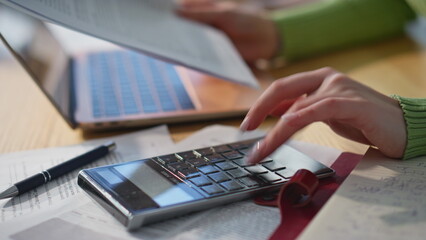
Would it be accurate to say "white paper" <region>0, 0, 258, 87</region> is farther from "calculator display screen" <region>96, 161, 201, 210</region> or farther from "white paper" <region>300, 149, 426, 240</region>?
"white paper" <region>300, 149, 426, 240</region>

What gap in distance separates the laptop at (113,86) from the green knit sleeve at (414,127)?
0.86ft

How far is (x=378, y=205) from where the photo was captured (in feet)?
1.49

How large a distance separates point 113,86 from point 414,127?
0.49 metres

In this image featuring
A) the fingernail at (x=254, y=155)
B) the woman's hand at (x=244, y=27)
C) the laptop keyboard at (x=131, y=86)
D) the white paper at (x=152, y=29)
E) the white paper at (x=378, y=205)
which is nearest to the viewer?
the white paper at (x=378, y=205)

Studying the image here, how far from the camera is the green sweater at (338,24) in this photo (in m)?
1.08

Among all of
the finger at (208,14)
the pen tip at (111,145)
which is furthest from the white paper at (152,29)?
the pen tip at (111,145)

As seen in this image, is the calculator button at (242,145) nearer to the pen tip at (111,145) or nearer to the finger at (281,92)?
the finger at (281,92)

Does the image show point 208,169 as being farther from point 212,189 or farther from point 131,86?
point 131,86

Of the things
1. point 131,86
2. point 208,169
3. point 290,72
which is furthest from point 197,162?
point 290,72

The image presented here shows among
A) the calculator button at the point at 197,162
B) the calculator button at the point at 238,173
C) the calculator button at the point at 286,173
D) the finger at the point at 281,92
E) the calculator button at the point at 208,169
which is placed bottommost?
the calculator button at the point at 286,173

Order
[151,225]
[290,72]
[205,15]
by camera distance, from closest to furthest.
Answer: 1. [151,225]
2. [290,72]
3. [205,15]

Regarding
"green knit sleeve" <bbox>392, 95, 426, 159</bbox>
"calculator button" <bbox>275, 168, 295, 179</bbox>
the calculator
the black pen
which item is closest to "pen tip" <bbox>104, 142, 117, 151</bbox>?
the black pen

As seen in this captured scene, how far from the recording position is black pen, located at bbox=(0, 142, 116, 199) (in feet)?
1.74

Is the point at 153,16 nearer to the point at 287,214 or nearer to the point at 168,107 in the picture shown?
the point at 168,107
